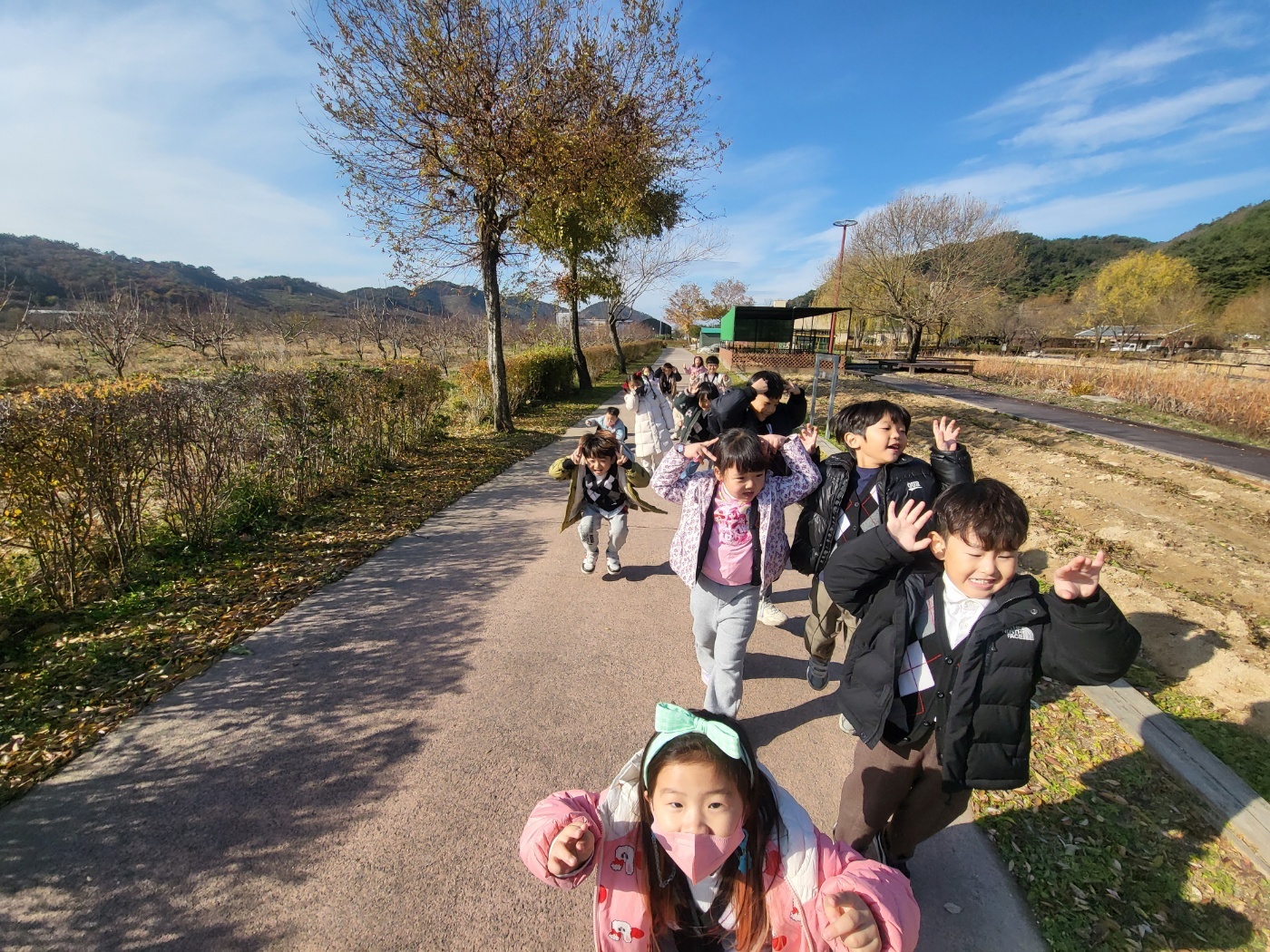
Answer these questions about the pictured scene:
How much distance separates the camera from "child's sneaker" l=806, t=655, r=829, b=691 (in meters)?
3.02

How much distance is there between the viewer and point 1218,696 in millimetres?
2875

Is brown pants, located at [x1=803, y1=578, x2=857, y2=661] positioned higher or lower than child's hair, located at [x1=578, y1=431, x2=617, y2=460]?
lower

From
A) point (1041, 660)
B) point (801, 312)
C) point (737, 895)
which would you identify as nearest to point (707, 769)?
point (737, 895)

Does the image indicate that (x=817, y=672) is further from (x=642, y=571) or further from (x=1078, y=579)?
(x=642, y=571)

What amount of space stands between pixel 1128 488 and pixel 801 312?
22.6 m

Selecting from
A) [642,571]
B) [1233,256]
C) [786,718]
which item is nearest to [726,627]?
[786,718]

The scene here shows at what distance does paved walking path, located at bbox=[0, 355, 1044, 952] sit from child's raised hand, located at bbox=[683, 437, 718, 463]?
4.64 feet

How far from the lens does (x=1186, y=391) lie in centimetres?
1274

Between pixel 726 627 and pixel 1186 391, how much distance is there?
54.4 ft

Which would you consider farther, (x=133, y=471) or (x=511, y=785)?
(x=133, y=471)

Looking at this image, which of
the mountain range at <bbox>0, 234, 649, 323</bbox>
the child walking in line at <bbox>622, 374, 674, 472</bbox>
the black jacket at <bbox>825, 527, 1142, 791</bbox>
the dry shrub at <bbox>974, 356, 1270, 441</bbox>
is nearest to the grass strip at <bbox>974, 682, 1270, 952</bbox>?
the black jacket at <bbox>825, 527, 1142, 791</bbox>

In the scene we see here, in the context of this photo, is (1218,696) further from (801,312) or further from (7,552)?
(801,312)

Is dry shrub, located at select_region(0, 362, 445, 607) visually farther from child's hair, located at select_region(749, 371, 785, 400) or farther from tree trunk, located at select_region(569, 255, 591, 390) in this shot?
tree trunk, located at select_region(569, 255, 591, 390)

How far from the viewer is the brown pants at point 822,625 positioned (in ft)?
9.45
